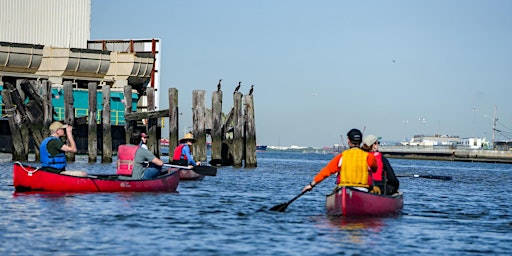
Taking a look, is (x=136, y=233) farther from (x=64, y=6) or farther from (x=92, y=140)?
(x=64, y=6)

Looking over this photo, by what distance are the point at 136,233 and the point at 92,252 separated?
2.76 meters

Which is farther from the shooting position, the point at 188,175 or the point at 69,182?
the point at 188,175

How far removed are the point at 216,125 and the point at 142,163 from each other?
2240 centimetres

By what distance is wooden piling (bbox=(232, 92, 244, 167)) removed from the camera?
50.5m

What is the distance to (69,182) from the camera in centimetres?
2633

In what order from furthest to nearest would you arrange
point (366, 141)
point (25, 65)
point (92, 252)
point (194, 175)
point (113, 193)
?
point (25, 65) < point (194, 175) < point (113, 193) < point (366, 141) < point (92, 252)

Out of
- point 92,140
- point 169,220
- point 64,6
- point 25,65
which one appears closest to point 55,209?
point 169,220

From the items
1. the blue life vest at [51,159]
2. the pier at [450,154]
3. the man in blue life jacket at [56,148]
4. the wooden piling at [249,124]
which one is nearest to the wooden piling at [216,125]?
the wooden piling at [249,124]

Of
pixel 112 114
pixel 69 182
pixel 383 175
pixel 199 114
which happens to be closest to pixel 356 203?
pixel 383 175

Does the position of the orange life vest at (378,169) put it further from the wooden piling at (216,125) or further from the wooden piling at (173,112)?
the wooden piling at (216,125)

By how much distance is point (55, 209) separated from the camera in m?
22.8

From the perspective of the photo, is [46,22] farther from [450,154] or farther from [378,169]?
[450,154]

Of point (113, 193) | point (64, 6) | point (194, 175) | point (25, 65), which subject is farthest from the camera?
point (64, 6)

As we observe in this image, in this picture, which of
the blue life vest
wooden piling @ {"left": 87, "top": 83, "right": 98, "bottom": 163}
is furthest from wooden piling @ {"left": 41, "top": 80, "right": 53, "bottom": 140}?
the blue life vest
